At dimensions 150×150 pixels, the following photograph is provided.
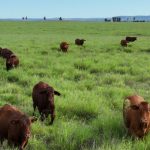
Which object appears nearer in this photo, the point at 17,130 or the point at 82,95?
the point at 17,130

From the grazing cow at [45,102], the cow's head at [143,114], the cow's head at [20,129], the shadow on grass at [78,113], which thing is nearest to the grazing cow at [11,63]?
the shadow on grass at [78,113]

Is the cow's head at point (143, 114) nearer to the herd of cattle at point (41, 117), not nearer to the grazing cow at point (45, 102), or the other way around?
the herd of cattle at point (41, 117)

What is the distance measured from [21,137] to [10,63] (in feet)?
28.8

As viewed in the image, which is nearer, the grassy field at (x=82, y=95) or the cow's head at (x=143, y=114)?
the cow's head at (x=143, y=114)

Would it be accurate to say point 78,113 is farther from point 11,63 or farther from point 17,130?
point 11,63

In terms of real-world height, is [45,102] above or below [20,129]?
below

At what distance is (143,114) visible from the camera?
675 cm

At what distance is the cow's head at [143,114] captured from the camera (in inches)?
263

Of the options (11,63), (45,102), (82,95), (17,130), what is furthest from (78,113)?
(11,63)

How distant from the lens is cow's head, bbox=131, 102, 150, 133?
21.9 feet

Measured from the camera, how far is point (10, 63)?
14656 millimetres

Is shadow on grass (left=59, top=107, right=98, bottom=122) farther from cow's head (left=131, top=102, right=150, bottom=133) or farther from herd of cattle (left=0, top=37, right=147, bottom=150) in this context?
cow's head (left=131, top=102, right=150, bottom=133)

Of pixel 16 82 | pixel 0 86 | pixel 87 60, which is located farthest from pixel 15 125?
pixel 87 60

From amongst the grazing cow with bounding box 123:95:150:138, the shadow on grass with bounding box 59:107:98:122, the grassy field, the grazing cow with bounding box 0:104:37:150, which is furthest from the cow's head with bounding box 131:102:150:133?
the shadow on grass with bounding box 59:107:98:122
